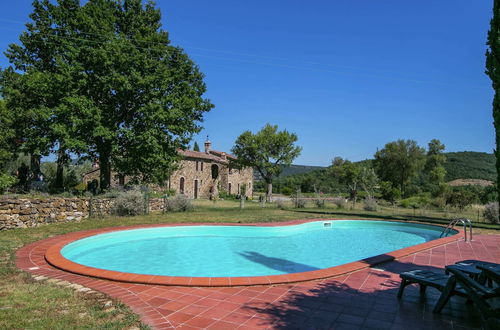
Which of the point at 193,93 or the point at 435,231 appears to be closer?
the point at 435,231

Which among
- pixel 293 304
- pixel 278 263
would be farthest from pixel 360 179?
pixel 293 304

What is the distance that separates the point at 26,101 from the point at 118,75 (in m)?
5.46

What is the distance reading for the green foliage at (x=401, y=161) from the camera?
120ft

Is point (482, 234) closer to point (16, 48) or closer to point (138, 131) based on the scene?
point (138, 131)

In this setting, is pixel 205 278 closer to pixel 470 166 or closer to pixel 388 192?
pixel 388 192

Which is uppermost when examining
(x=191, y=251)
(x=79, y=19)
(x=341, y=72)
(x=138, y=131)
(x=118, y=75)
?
(x=79, y=19)

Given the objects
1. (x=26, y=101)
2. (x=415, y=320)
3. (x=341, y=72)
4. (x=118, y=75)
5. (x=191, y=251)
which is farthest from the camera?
(x=341, y=72)

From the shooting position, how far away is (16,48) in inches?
661

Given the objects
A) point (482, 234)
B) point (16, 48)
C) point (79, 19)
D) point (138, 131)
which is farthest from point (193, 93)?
point (482, 234)

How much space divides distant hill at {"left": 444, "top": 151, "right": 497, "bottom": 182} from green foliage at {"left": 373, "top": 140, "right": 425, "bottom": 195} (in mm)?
12527

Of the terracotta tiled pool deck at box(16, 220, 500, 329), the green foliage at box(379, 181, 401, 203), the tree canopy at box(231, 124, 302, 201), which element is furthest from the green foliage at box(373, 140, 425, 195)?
the terracotta tiled pool deck at box(16, 220, 500, 329)

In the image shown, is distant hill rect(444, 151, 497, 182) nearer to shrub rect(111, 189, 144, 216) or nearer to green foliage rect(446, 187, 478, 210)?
green foliage rect(446, 187, 478, 210)

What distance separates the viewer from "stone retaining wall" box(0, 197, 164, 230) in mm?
9125

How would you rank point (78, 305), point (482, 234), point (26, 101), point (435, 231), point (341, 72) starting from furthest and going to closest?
point (341, 72), point (26, 101), point (435, 231), point (482, 234), point (78, 305)
